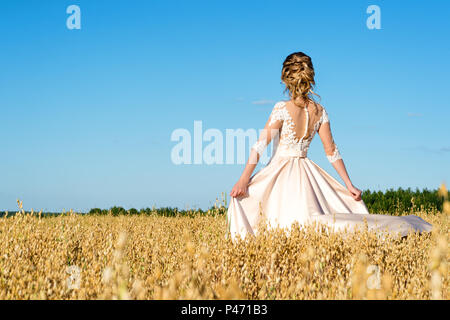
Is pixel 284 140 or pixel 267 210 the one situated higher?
pixel 284 140

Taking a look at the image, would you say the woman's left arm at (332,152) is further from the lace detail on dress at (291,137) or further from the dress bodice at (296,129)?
the lace detail on dress at (291,137)

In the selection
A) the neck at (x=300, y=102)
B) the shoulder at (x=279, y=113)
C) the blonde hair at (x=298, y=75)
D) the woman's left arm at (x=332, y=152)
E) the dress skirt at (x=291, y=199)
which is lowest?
the dress skirt at (x=291, y=199)

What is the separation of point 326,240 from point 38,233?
2.70m

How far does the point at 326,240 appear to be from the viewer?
11.3ft

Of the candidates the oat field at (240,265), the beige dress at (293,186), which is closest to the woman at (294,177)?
the beige dress at (293,186)

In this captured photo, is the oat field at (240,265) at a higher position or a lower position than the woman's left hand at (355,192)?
lower

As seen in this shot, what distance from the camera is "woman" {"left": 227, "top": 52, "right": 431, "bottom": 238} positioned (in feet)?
15.1

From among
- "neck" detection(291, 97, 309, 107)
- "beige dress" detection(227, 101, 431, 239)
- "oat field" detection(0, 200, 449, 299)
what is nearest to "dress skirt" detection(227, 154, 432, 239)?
"beige dress" detection(227, 101, 431, 239)

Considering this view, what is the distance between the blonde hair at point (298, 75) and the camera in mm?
4719

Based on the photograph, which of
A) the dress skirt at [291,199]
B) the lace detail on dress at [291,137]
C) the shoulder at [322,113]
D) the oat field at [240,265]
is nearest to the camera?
the oat field at [240,265]

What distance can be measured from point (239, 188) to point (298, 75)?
58.0 inches

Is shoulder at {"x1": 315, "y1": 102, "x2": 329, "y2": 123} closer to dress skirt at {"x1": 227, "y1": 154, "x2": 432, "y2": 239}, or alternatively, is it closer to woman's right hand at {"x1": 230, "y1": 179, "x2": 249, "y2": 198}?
dress skirt at {"x1": 227, "y1": 154, "x2": 432, "y2": 239}
